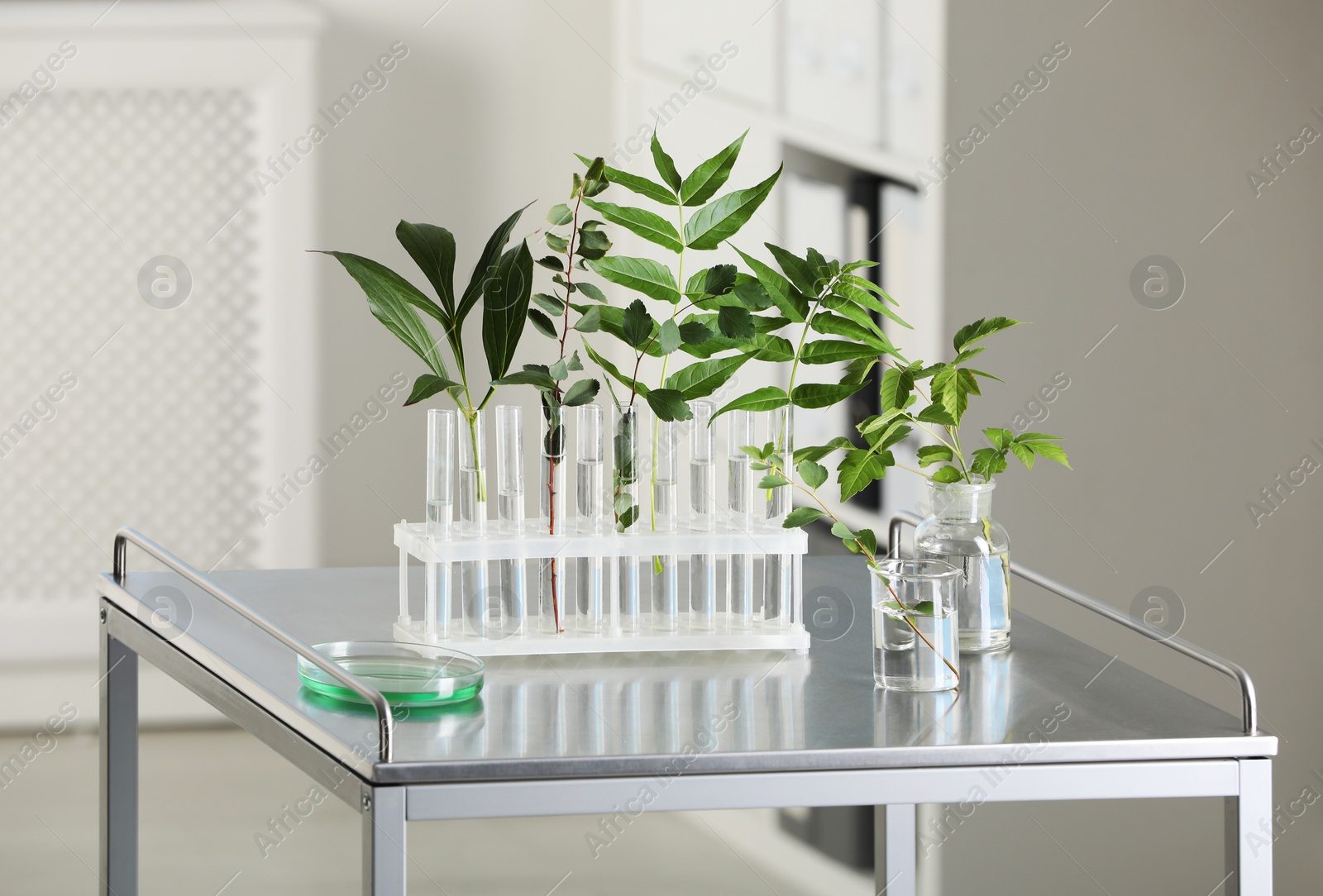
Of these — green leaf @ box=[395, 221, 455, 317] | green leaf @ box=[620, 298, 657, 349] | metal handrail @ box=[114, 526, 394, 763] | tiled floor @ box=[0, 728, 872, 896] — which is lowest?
tiled floor @ box=[0, 728, 872, 896]

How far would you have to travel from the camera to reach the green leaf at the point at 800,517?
1.44 meters

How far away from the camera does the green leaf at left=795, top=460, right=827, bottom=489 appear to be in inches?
56.6

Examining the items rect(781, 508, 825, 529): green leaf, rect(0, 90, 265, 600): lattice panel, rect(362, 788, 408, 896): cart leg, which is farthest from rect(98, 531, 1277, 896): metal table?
rect(0, 90, 265, 600): lattice panel

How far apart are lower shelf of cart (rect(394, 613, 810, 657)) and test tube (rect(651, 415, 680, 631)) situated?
0.06 feet

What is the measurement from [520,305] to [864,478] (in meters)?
0.38

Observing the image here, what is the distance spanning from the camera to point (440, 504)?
1480mm

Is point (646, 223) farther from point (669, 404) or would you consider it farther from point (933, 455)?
point (933, 455)

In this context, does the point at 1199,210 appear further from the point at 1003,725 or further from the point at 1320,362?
the point at 1003,725

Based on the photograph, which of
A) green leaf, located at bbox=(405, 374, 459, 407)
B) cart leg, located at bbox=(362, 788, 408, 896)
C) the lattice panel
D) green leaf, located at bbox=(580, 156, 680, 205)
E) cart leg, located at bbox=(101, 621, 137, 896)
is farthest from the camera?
the lattice panel

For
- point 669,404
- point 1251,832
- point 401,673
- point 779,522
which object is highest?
point 669,404

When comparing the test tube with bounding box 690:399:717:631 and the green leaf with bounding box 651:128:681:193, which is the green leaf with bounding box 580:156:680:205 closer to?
the green leaf with bounding box 651:128:681:193

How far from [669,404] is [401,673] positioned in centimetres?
36

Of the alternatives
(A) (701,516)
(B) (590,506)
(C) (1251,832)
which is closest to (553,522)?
(B) (590,506)

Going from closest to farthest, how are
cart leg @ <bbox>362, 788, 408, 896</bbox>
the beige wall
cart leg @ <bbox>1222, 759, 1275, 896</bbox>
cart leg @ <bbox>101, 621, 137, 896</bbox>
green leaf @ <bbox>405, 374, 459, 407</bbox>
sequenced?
cart leg @ <bbox>362, 788, 408, 896</bbox>
cart leg @ <bbox>1222, 759, 1275, 896</bbox>
green leaf @ <bbox>405, 374, 459, 407</bbox>
cart leg @ <bbox>101, 621, 137, 896</bbox>
the beige wall
